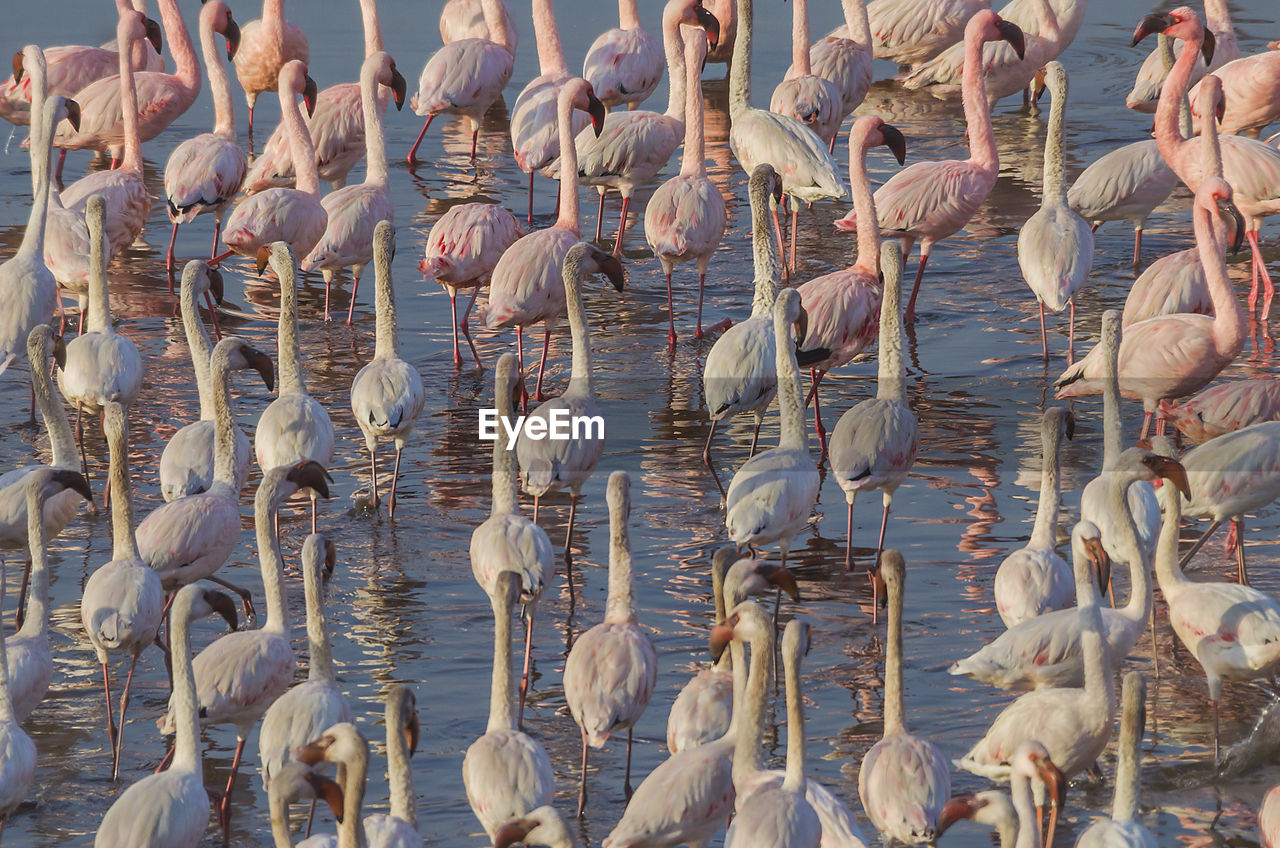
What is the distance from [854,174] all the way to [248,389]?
3953mm

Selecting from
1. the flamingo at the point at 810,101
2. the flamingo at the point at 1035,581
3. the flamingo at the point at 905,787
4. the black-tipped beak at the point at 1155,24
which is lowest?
the flamingo at the point at 905,787

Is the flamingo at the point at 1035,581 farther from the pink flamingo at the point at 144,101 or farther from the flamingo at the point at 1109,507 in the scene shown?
the pink flamingo at the point at 144,101

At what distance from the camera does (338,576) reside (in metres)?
9.20

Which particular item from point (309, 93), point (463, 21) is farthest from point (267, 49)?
point (309, 93)

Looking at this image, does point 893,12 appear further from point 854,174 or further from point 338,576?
point 338,576

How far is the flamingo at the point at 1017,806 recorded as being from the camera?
19.1 ft

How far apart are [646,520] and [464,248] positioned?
9.90 feet

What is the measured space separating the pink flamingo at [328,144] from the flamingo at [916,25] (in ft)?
18.9

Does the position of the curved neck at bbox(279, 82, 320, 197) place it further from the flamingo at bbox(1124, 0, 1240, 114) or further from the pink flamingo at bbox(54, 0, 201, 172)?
the flamingo at bbox(1124, 0, 1240, 114)

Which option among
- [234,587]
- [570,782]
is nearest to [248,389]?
[234,587]

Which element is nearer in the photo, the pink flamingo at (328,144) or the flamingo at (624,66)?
the pink flamingo at (328,144)

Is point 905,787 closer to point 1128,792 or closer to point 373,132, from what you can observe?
point 1128,792

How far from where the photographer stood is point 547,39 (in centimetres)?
1612

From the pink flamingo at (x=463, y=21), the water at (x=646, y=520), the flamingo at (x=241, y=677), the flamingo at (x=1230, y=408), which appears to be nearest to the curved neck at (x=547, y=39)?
the water at (x=646, y=520)
